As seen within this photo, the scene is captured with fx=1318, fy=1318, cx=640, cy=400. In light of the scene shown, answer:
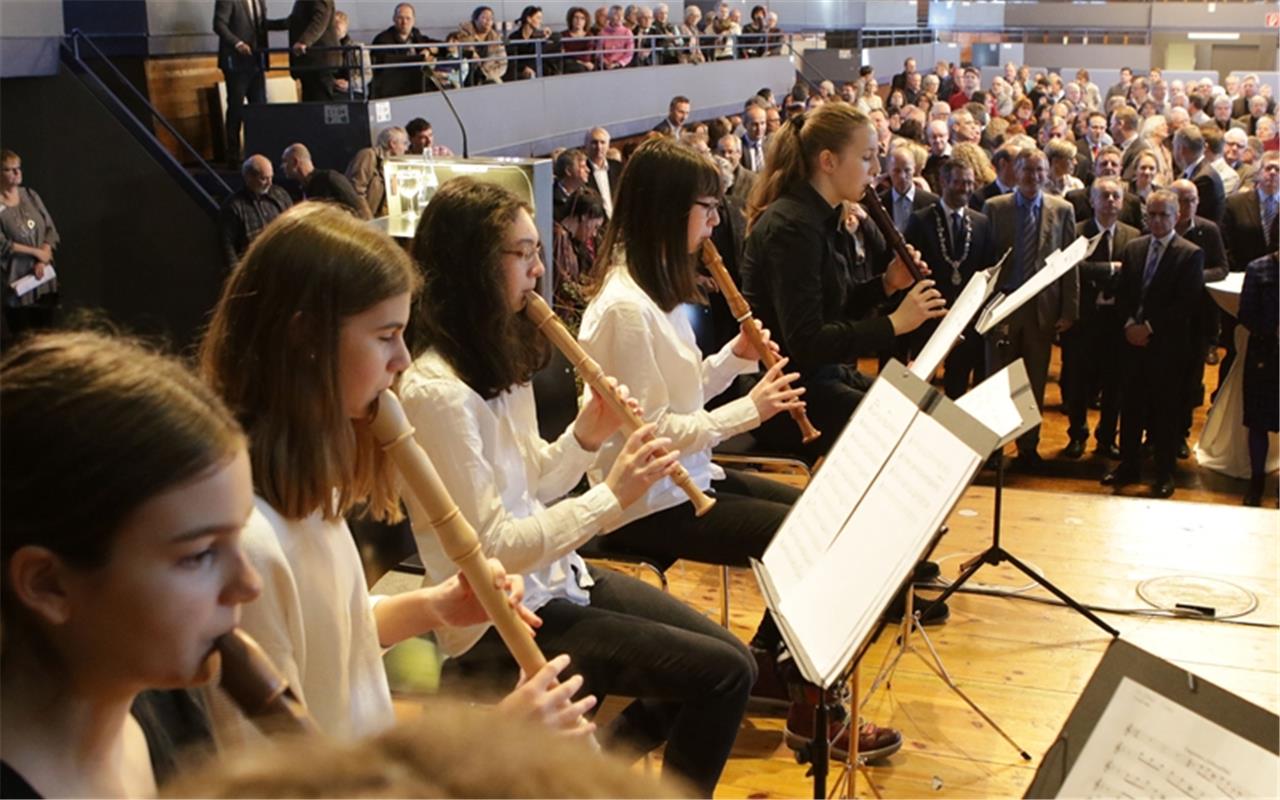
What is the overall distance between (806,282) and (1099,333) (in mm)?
3524

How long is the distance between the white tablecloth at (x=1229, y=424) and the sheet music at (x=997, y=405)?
3.89m

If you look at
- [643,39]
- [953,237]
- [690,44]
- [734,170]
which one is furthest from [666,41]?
[953,237]

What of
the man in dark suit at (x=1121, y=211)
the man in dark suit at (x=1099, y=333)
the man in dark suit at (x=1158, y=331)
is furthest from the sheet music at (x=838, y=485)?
the man in dark suit at (x=1121, y=211)

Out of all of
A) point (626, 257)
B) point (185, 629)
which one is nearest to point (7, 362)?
point (185, 629)

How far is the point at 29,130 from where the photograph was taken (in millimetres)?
9273

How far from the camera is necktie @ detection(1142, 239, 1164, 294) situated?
6273 mm

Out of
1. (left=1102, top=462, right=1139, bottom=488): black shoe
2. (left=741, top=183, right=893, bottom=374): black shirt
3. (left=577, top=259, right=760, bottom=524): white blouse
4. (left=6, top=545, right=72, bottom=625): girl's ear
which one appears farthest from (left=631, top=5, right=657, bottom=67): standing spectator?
(left=6, top=545, right=72, bottom=625): girl's ear

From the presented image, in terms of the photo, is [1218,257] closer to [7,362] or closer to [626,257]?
[626,257]

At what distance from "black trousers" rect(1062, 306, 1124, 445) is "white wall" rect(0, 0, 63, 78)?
23.0ft

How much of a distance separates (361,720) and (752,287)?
2359 mm

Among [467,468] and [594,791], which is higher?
[594,791]

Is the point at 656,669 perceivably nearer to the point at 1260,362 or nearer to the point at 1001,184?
the point at 1260,362

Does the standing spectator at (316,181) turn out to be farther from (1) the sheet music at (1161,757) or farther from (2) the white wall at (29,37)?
(1) the sheet music at (1161,757)

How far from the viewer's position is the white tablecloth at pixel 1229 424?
6398 millimetres
